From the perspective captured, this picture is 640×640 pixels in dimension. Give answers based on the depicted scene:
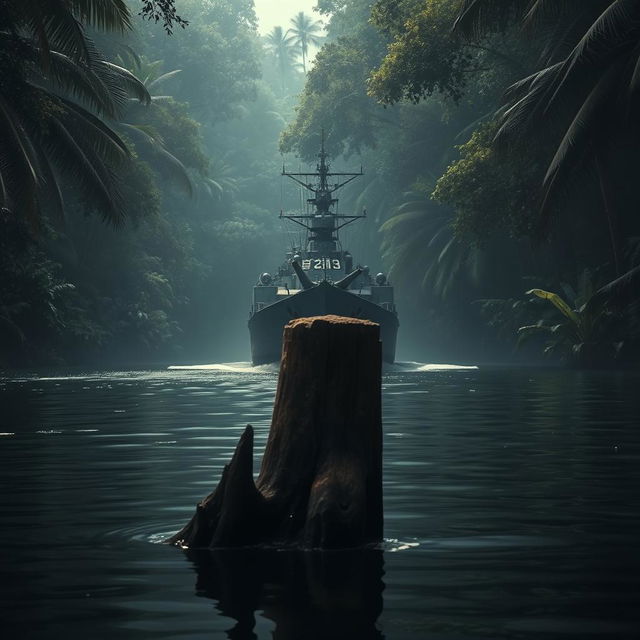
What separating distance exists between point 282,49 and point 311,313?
95.2 metres

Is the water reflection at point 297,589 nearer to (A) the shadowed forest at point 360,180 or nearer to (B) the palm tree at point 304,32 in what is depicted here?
(A) the shadowed forest at point 360,180

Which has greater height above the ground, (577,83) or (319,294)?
(577,83)

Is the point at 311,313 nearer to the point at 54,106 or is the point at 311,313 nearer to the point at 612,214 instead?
the point at 612,214

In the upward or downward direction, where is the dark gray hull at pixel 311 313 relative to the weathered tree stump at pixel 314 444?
upward

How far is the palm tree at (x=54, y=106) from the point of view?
67.8ft

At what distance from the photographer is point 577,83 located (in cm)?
2684

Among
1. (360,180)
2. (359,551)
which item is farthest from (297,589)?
(360,180)

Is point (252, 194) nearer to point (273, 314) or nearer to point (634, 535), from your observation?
point (273, 314)

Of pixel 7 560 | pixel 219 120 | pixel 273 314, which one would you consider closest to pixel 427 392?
pixel 273 314

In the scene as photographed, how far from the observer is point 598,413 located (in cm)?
1833

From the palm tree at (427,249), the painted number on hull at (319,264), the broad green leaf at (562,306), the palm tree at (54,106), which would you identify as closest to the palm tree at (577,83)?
the broad green leaf at (562,306)

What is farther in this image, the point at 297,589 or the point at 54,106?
the point at 54,106

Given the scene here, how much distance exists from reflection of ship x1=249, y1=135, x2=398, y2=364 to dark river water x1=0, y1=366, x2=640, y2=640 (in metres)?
22.3

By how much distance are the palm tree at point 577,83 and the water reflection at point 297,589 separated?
57.6ft
